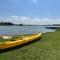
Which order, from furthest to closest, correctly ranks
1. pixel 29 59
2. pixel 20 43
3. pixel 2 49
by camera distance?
pixel 20 43
pixel 2 49
pixel 29 59

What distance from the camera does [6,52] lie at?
12.4 meters

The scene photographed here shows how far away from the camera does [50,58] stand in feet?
34.3

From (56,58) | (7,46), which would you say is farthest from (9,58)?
(56,58)

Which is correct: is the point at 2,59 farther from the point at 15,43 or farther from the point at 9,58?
the point at 15,43

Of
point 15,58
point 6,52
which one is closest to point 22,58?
point 15,58

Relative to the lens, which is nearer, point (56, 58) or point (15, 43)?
point (56, 58)

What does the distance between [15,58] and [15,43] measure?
3581 millimetres

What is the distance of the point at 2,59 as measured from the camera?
1042 cm

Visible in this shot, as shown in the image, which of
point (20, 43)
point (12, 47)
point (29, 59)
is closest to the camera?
point (29, 59)

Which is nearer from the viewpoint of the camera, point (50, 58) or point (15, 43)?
point (50, 58)

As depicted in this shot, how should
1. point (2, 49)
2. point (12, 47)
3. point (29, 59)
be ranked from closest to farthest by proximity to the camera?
point (29, 59) → point (2, 49) → point (12, 47)

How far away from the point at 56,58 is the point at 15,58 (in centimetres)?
291

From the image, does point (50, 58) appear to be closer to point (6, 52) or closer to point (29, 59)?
point (29, 59)

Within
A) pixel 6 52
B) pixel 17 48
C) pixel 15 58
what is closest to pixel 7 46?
pixel 6 52
